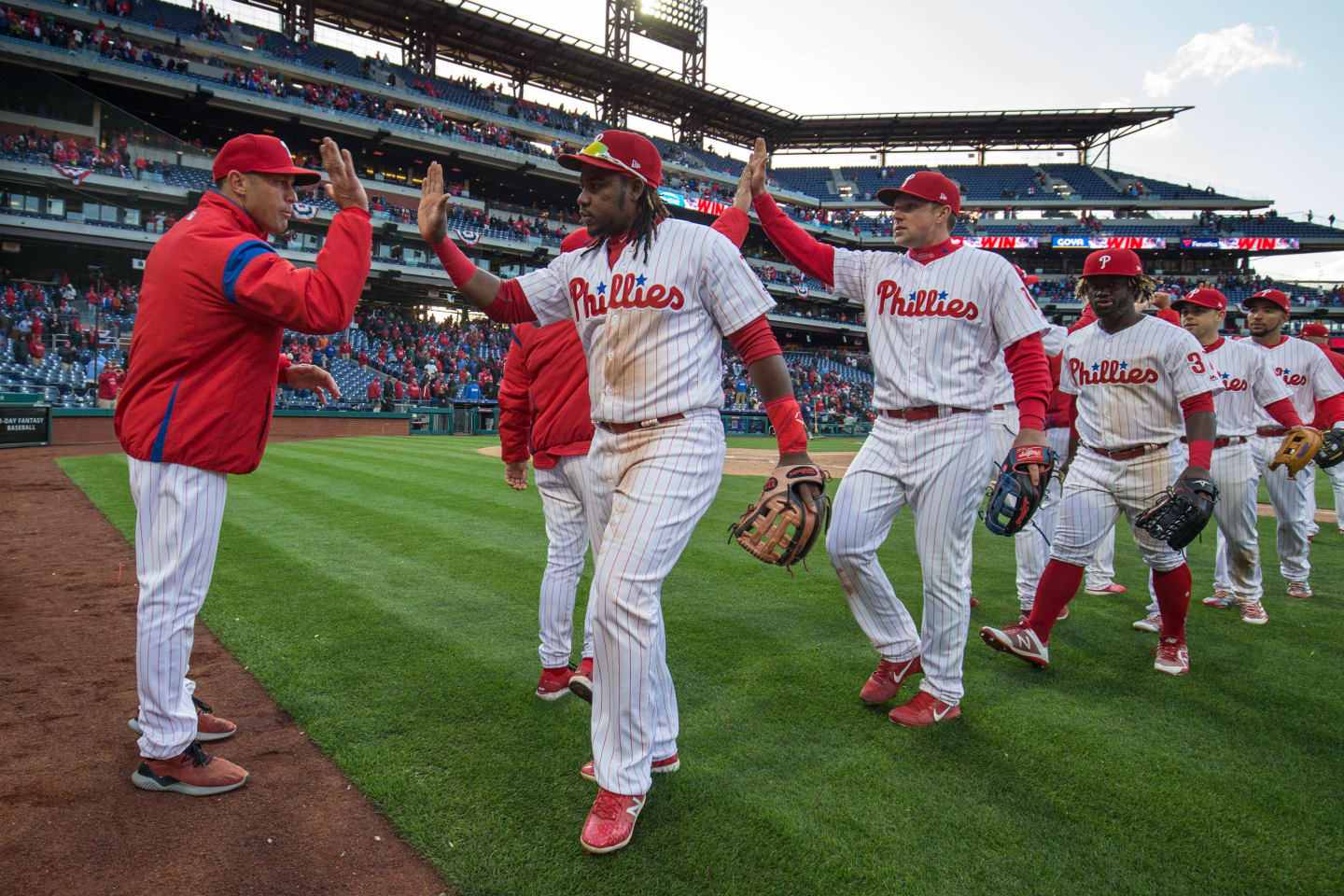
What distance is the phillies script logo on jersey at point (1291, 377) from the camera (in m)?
6.53

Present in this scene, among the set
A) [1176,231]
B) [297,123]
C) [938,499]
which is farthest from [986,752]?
[1176,231]

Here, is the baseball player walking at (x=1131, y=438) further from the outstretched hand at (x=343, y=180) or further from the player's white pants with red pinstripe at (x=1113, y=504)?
the outstretched hand at (x=343, y=180)

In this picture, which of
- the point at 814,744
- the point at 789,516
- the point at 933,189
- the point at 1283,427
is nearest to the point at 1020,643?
the point at 814,744

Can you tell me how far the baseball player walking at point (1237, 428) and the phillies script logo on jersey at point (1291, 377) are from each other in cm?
100

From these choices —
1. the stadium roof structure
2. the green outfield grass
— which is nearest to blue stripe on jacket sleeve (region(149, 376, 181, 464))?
the green outfield grass

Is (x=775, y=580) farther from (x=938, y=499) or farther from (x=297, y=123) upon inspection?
(x=297, y=123)

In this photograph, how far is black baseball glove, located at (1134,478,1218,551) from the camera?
3.74m

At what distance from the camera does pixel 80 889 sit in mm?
2131

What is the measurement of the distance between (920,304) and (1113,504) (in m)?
1.69

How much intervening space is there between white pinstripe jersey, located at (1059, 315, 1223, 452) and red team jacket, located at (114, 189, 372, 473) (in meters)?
3.64

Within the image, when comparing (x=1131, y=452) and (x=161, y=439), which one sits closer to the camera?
(x=161, y=439)

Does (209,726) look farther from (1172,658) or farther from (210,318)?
(1172,658)

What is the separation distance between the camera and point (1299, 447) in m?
5.34

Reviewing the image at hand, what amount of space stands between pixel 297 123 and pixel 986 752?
1429 inches
